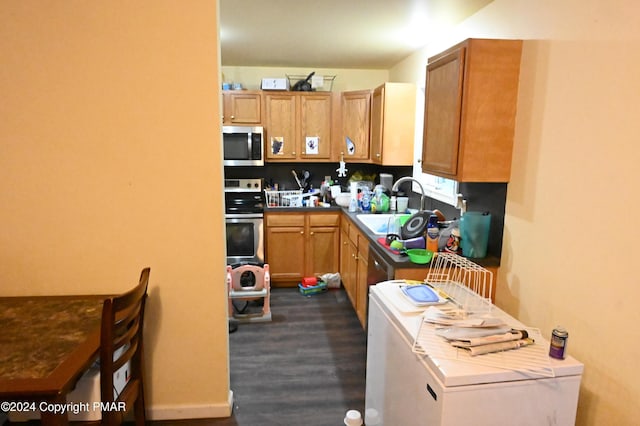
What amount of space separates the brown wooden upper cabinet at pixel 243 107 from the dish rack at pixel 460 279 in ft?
9.08

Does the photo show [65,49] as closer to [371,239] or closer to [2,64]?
[2,64]

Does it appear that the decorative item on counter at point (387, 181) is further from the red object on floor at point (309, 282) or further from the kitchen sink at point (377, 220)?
the red object on floor at point (309, 282)

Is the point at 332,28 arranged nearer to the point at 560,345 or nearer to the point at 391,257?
the point at 391,257

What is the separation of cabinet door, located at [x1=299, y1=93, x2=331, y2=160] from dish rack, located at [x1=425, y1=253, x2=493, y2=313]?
2460mm

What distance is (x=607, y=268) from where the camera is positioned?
1.44m

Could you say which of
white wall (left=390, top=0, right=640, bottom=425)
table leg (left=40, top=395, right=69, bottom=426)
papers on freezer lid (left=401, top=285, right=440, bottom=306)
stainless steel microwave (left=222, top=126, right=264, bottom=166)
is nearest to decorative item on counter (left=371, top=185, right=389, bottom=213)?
stainless steel microwave (left=222, top=126, right=264, bottom=166)

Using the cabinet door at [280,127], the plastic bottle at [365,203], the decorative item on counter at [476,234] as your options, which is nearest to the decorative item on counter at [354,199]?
the plastic bottle at [365,203]

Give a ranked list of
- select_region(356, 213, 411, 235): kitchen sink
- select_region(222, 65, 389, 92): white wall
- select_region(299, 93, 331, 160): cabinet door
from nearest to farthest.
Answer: select_region(356, 213, 411, 235): kitchen sink → select_region(299, 93, 331, 160): cabinet door → select_region(222, 65, 389, 92): white wall

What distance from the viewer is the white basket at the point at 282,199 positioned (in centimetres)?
435

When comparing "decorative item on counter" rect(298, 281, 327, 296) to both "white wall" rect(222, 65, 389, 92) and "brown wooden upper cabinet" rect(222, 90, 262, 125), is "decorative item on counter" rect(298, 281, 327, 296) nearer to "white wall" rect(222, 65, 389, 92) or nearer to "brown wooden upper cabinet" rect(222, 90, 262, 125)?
"brown wooden upper cabinet" rect(222, 90, 262, 125)

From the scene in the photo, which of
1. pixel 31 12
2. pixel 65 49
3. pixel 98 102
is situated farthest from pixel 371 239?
pixel 31 12

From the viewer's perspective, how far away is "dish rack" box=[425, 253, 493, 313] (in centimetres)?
189

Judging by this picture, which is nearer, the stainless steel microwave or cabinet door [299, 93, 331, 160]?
the stainless steel microwave

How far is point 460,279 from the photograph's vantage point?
2.17m
